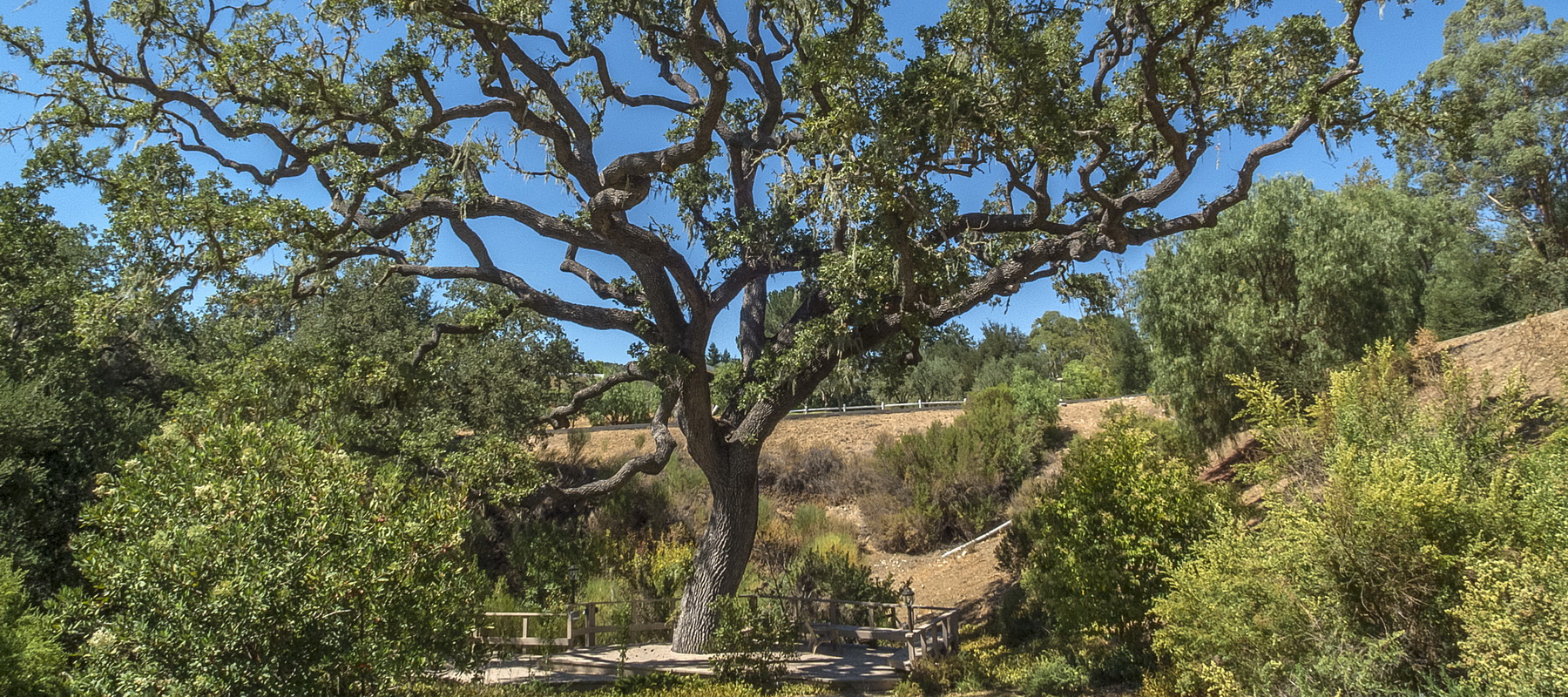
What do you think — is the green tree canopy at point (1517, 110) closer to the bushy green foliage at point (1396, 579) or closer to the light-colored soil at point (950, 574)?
the light-colored soil at point (950, 574)

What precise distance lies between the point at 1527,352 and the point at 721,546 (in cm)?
1636

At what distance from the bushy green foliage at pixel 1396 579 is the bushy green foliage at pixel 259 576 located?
258 inches

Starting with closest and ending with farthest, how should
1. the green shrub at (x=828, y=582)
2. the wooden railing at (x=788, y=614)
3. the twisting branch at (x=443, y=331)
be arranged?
the twisting branch at (x=443, y=331) → the wooden railing at (x=788, y=614) → the green shrub at (x=828, y=582)

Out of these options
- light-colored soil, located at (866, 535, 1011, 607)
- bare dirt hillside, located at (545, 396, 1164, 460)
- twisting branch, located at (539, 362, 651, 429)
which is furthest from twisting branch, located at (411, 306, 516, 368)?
bare dirt hillside, located at (545, 396, 1164, 460)

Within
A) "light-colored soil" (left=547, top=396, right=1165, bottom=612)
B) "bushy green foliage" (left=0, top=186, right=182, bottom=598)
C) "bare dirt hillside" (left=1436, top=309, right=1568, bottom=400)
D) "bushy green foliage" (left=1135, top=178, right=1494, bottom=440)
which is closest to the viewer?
"bushy green foliage" (left=0, top=186, right=182, bottom=598)

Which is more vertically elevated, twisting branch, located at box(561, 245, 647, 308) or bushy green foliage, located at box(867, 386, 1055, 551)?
twisting branch, located at box(561, 245, 647, 308)

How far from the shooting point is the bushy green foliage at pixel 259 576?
5.06 meters

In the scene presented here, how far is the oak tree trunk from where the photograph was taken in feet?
39.6

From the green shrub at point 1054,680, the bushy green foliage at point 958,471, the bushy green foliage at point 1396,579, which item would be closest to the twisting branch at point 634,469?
the green shrub at point 1054,680

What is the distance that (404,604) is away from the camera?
5.71 meters

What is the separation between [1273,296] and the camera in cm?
1900

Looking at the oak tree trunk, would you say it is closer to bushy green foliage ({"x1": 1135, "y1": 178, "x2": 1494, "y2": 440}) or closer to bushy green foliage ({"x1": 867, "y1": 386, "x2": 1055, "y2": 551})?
bushy green foliage ({"x1": 867, "y1": 386, "x2": 1055, "y2": 551})

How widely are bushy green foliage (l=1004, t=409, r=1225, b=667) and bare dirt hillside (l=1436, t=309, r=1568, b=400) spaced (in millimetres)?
7388

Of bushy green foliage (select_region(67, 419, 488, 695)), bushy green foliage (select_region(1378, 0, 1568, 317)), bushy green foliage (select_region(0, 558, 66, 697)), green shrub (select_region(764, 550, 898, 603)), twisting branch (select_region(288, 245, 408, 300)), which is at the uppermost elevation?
bushy green foliage (select_region(1378, 0, 1568, 317))
